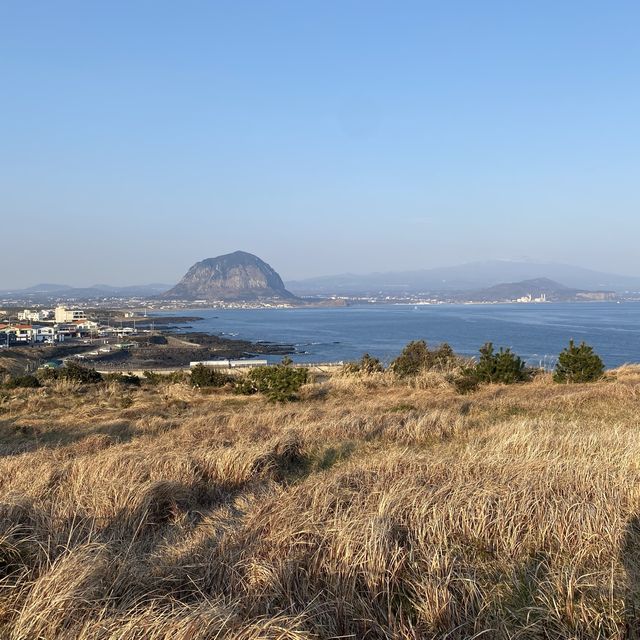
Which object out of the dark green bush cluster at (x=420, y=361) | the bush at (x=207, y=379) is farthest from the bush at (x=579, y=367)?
the bush at (x=207, y=379)

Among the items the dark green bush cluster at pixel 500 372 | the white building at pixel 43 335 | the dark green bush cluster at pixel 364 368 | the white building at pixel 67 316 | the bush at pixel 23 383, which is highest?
the dark green bush cluster at pixel 500 372

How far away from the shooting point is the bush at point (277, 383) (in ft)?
56.1

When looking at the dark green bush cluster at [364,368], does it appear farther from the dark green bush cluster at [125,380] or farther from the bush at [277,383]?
the dark green bush cluster at [125,380]

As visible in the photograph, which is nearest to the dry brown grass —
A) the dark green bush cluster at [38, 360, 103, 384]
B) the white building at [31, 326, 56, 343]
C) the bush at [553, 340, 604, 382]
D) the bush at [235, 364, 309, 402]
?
the bush at [235, 364, 309, 402]

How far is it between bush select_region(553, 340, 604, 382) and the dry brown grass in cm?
1109

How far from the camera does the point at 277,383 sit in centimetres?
1756

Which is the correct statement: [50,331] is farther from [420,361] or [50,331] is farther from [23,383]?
[420,361]

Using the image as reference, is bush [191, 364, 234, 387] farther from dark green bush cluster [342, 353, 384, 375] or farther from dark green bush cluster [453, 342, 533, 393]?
dark green bush cluster [453, 342, 533, 393]

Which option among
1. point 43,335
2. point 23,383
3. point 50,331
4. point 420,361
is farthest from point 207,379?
point 50,331

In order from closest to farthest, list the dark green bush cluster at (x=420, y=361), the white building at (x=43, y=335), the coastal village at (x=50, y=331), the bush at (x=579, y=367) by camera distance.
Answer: the bush at (x=579, y=367) < the dark green bush cluster at (x=420, y=361) < the coastal village at (x=50, y=331) < the white building at (x=43, y=335)

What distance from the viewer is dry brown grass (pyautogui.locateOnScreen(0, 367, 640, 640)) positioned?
279 centimetres

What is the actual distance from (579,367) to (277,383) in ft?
29.8

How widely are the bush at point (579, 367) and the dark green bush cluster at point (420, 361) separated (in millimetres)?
5403

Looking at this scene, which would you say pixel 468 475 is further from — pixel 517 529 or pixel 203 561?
pixel 203 561
